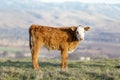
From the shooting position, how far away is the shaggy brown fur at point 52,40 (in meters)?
18.0

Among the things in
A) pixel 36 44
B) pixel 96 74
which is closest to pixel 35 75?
pixel 96 74

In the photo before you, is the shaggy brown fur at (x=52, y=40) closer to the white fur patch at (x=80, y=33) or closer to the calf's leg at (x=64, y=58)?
the calf's leg at (x=64, y=58)

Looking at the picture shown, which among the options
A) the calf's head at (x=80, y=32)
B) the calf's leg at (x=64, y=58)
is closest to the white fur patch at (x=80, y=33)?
the calf's head at (x=80, y=32)

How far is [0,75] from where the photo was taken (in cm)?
1438

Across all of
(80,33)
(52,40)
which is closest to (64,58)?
(52,40)

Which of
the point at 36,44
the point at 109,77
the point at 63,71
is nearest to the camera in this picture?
the point at 109,77

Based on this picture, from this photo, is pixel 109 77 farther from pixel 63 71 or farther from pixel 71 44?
pixel 71 44

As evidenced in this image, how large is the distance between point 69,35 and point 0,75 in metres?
5.29

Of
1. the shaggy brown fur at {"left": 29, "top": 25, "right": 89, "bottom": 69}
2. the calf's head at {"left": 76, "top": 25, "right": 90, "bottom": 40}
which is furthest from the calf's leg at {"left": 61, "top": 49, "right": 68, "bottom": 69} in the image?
the calf's head at {"left": 76, "top": 25, "right": 90, "bottom": 40}

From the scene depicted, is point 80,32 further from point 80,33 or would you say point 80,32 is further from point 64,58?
point 64,58

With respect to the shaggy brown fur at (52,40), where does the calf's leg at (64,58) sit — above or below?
below

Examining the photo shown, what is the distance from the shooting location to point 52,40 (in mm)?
18219

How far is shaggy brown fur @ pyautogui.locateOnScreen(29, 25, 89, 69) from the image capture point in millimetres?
18000

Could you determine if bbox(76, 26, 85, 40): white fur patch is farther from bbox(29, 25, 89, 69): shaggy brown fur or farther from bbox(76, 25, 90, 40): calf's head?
bbox(29, 25, 89, 69): shaggy brown fur
